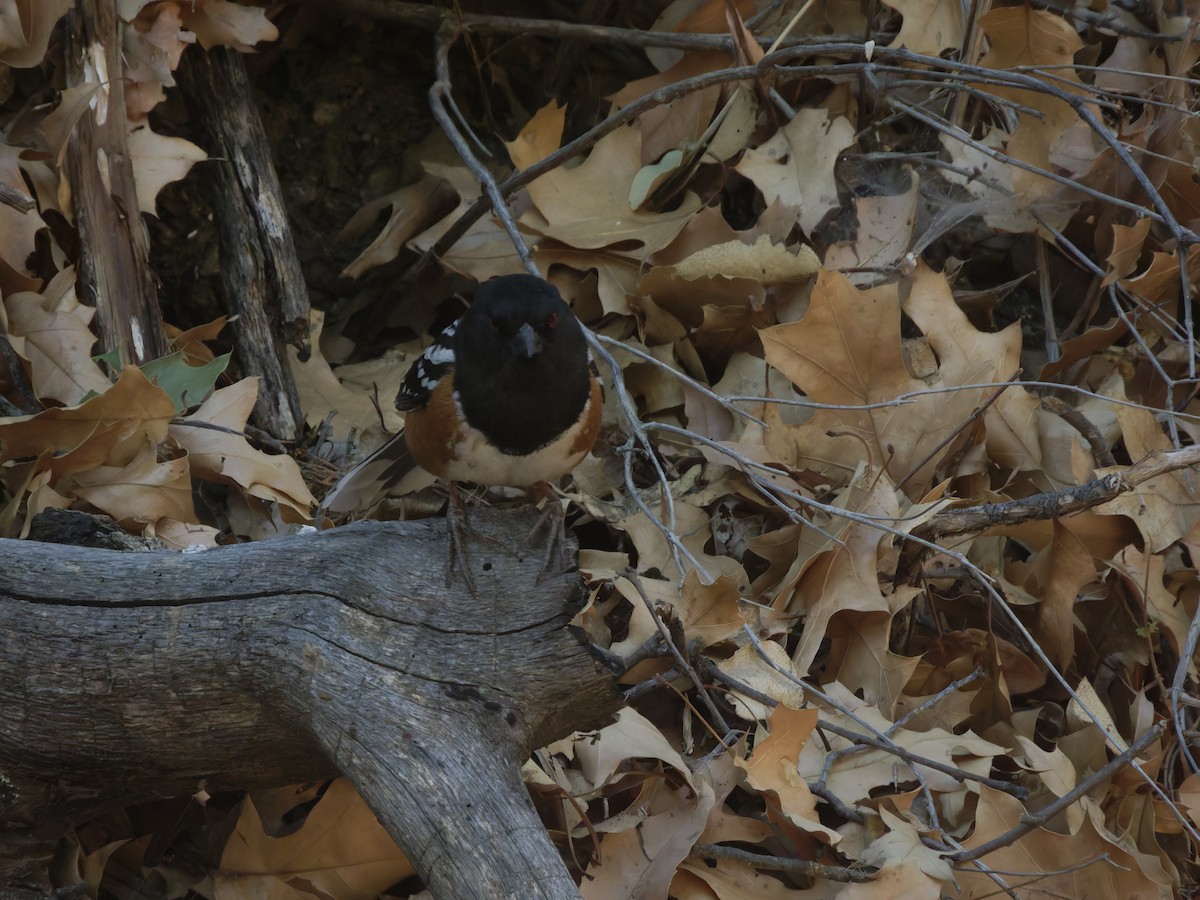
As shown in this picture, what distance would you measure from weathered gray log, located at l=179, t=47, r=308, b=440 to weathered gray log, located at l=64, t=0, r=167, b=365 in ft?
0.87

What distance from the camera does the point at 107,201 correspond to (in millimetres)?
2967

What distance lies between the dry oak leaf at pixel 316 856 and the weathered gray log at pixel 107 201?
→ 133 cm

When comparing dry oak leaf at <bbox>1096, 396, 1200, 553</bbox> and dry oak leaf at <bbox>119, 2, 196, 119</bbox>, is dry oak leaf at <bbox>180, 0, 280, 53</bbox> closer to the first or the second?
dry oak leaf at <bbox>119, 2, 196, 119</bbox>

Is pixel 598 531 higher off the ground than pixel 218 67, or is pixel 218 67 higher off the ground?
pixel 218 67

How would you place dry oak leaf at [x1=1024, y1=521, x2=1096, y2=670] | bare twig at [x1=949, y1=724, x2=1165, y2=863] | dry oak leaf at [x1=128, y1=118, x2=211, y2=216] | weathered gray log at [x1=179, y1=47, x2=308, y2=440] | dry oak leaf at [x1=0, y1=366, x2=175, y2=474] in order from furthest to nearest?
weathered gray log at [x1=179, y1=47, x2=308, y2=440] < dry oak leaf at [x1=128, y1=118, x2=211, y2=216] < dry oak leaf at [x1=1024, y1=521, x2=1096, y2=670] < dry oak leaf at [x1=0, y1=366, x2=175, y2=474] < bare twig at [x1=949, y1=724, x2=1165, y2=863]

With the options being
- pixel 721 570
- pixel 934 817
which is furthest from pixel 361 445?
pixel 934 817

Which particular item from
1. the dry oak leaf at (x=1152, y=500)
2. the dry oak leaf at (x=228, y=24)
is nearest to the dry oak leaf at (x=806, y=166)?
the dry oak leaf at (x=1152, y=500)

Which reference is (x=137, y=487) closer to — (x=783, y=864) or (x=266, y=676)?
(x=266, y=676)

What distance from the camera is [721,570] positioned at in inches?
107

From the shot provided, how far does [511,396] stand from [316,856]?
3.09 ft

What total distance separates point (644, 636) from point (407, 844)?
2.69 ft

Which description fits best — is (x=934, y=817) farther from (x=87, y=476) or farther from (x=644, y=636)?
(x=87, y=476)

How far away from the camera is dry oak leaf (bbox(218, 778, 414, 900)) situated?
2096 mm

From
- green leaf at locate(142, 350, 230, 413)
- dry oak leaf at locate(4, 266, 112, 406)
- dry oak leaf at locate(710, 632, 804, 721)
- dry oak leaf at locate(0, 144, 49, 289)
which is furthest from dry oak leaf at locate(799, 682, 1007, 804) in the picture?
dry oak leaf at locate(0, 144, 49, 289)
